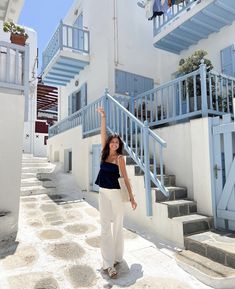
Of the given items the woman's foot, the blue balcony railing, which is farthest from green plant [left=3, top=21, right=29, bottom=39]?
the woman's foot

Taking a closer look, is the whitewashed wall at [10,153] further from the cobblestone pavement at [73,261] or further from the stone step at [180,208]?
the stone step at [180,208]

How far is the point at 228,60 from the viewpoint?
7.23 m

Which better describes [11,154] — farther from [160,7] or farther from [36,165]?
[160,7]

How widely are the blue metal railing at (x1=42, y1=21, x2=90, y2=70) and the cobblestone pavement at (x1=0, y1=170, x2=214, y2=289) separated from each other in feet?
22.0

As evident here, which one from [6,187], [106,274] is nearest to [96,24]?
[6,187]

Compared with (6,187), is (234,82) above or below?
above

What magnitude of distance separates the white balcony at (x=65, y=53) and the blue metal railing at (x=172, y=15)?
2.89 m

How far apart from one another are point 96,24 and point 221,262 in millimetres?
Answer: 9091

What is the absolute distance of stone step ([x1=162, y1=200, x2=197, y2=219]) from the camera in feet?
13.9

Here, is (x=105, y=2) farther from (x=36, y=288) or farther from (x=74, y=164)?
(x=36, y=288)

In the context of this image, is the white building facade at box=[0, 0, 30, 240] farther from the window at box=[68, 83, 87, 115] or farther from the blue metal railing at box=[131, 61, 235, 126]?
the window at box=[68, 83, 87, 115]

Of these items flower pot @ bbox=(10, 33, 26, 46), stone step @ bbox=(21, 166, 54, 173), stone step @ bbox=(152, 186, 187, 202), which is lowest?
stone step @ bbox=(152, 186, 187, 202)

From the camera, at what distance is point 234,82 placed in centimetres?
596

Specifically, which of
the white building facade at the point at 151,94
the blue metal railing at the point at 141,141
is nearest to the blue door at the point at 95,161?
the white building facade at the point at 151,94
